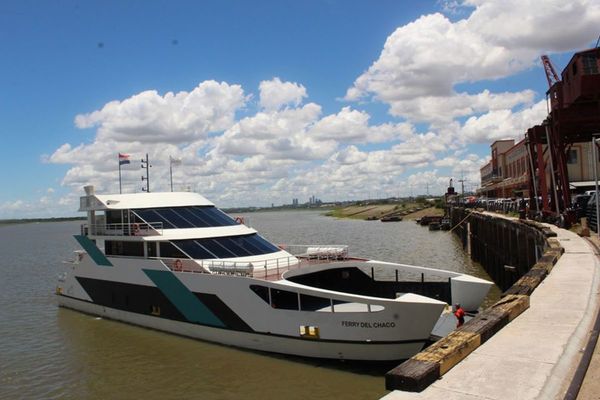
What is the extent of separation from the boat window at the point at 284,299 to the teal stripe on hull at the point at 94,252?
829 centimetres

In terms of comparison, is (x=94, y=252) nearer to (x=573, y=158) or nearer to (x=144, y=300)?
(x=144, y=300)

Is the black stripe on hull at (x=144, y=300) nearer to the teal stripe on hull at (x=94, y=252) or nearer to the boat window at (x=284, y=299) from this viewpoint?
the teal stripe on hull at (x=94, y=252)

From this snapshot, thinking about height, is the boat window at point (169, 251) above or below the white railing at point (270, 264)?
above

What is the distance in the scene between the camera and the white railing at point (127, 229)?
60.0 ft

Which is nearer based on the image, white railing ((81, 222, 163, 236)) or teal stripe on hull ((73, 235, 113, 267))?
white railing ((81, 222, 163, 236))

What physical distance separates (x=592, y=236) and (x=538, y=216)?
9915 millimetres

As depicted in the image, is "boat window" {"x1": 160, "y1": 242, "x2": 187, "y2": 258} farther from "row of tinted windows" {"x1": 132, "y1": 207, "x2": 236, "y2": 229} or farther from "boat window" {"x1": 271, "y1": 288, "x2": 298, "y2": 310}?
"boat window" {"x1": 271, "y1": 288, "x2": 298, "y2": 310}

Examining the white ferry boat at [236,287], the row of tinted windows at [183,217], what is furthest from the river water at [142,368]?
the row of tinted windows at [183,217]

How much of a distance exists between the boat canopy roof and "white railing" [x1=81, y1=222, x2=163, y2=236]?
0.76m

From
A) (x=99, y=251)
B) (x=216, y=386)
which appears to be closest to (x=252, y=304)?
(x=216, y=386)

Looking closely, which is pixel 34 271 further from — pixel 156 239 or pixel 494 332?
pixel 494 332

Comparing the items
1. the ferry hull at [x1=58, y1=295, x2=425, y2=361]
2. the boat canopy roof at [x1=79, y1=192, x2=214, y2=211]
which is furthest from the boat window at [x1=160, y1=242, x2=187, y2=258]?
the boat canopy roof at [x1=79, y1=192, x2=214, y2=211]

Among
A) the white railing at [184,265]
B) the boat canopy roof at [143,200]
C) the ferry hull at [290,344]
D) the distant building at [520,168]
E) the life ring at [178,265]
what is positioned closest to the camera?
the ferry hull at [290,344]

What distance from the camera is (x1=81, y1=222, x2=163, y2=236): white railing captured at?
18.3 meters
